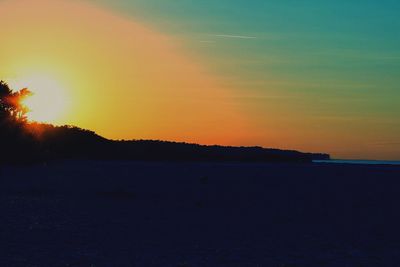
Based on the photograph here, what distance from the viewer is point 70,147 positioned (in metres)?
62.8

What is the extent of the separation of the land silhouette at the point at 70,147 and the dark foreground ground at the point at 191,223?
12.6m

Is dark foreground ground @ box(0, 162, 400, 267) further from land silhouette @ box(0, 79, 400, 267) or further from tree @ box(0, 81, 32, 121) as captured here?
tree @ box(0, 81, 32, 121)

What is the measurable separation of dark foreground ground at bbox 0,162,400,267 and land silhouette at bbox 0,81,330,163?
1264 centimetres

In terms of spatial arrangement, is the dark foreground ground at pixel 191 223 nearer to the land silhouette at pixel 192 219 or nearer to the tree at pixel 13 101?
the land silhouette at pixel 192 219

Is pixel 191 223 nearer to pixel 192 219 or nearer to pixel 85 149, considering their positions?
pixel 192 219

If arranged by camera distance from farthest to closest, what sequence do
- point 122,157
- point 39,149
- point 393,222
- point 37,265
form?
1. point 122,157
2. point 39,149
3. point 393,222
4. point 37,265

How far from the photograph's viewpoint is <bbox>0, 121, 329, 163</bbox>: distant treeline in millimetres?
47250

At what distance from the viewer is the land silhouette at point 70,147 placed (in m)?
47.5

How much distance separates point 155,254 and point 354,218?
11.1 meters

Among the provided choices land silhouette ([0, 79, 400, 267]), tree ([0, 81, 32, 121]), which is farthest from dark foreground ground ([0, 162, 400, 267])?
tree ([0, 81, 32, 121])

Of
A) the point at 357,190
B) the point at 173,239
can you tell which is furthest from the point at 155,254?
the point at 357,190

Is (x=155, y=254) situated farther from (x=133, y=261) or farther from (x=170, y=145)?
(x=170, y=145)

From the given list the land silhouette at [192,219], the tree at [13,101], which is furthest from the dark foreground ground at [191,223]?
the tree at [13,101]

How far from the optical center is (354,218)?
22.7 m
